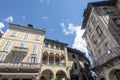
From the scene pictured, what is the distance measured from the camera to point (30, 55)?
2484 centimetres

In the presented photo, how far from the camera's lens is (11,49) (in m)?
23.9

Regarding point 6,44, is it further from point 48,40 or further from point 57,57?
point 57,57

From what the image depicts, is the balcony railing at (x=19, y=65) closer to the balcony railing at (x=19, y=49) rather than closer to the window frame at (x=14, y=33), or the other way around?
the balcony railing at (x=19, y=49)

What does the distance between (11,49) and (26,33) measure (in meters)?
6.76

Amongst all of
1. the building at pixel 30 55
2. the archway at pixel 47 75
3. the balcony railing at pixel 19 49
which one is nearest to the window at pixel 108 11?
the building at pixel 30 55

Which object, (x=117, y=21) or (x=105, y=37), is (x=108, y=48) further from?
(x=117, y=21)

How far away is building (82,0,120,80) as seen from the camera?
54.6 feet

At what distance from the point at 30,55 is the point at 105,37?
17197mm

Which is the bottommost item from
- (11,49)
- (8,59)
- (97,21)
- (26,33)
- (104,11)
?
(8,59)

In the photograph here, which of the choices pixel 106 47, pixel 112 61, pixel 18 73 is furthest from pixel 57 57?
pixel 112 61

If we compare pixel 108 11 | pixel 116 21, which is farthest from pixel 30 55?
pixel 108 11

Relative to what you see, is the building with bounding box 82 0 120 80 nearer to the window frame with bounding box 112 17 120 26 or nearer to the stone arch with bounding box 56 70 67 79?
the window frame with bounding box 112 17 120 26

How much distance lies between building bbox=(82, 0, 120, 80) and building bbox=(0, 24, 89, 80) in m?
9.93

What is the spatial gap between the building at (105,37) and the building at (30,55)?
993 centimetres
